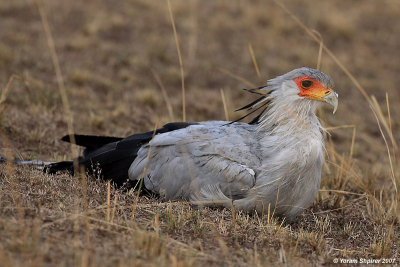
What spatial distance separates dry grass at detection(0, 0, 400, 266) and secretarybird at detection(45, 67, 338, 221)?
0.20 meters

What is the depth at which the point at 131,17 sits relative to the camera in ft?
39.7

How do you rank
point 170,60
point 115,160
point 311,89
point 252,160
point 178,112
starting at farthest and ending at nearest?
point 170,60, point 178,112, point 115,160, point 311,89, point 252,160

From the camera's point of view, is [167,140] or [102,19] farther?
[102,19]

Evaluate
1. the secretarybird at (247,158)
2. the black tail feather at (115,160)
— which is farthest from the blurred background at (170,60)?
the secretarybird at (247,158)

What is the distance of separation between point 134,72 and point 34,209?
255 inches

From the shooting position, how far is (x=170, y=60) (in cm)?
1096

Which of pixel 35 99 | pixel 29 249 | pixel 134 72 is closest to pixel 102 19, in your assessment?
pixel 134 72

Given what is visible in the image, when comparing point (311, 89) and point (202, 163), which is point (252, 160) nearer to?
point (202, 163)

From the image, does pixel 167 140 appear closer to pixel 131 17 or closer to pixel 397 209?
pixel 397 209

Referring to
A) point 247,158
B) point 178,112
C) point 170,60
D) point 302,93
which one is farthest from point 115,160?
point 170,60

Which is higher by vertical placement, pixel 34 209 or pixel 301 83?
pixel 301 83

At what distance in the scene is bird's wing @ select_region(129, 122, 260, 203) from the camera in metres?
4.84

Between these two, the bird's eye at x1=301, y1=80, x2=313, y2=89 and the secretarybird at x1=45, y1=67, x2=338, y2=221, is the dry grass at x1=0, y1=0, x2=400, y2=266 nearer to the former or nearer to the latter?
the secretarybird at x1=45, y1=67, x2=338, y2=221

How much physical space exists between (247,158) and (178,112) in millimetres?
4203
